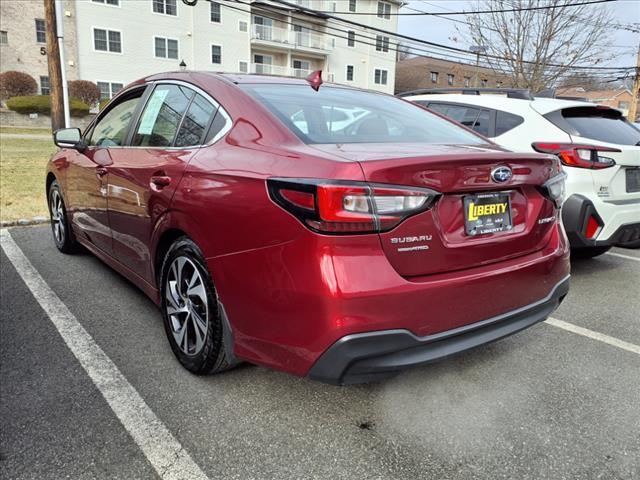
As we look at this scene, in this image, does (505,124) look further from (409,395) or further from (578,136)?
(409,395)

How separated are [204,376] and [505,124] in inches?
145

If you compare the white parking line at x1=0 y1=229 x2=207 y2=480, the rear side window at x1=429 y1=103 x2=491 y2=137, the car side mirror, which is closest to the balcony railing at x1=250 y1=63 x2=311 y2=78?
the rear side window at x1=429 y1=103 x2=491 y2=137

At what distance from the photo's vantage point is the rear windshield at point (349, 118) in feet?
7.93

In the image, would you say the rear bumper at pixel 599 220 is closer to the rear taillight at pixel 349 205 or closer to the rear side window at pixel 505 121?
the rear side window at pixel 505 121

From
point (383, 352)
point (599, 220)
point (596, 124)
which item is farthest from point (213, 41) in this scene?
point (383, 352)

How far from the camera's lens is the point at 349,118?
2.72 metres

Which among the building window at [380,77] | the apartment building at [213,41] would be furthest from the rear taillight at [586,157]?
the building window at [380,77]

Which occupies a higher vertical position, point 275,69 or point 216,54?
point 216,54

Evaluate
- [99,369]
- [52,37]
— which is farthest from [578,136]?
[52,37]

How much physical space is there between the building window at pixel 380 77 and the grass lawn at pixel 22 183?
32.0 m

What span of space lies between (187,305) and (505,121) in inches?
142

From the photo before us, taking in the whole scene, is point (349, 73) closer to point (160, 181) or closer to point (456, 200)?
point (160, 181)

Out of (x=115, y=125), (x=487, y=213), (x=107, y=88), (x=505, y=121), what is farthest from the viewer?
(x=107, y=88)

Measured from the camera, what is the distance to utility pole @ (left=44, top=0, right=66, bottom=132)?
13.1 metres
